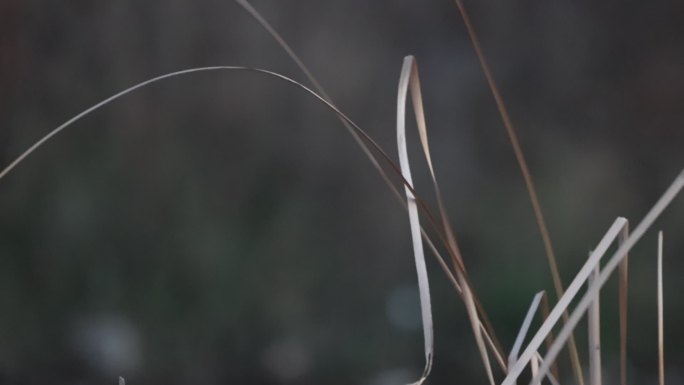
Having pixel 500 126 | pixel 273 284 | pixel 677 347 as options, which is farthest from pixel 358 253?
pixel 677 347

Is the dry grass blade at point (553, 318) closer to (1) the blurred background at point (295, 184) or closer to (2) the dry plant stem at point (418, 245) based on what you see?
(2) the dry plant stem at point (418, 245)

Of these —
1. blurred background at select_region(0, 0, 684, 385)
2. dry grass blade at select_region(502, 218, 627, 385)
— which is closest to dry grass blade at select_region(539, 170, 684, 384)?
dry grass blade at select_region(502, 218, 627, 385)

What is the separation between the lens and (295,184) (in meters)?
0.80

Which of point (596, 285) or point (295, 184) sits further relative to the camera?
point (295, 184)

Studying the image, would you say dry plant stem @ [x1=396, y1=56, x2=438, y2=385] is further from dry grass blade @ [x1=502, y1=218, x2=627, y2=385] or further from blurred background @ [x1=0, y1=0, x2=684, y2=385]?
blurred background @ [x1=0, y1=0, x2=684, y2=385]

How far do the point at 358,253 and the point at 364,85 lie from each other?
0.17m

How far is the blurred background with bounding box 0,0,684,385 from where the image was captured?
2.56 feet

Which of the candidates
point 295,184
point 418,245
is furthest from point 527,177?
point 295,184

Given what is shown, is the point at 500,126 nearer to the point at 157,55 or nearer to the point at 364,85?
the point at 364,85

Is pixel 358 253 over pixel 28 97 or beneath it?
beneath

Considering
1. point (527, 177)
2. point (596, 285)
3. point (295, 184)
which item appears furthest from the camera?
point (295, 184)

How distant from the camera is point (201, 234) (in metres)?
0.81

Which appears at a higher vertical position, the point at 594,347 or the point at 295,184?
the point at 295,184

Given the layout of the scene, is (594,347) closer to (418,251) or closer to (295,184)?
(418,251)
